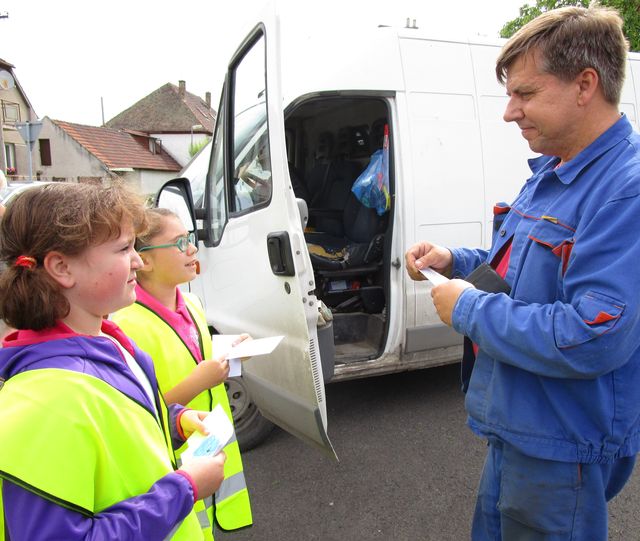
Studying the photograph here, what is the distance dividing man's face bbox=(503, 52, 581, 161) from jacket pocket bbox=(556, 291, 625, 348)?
0.46 metres

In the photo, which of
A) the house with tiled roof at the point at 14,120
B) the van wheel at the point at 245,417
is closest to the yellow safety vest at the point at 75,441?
the van wheel at the point at 245,417

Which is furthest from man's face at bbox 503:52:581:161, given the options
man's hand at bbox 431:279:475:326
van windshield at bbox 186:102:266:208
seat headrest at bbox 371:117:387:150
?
seat headrest at bbox 371:117:387:150

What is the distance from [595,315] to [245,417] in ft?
7.89

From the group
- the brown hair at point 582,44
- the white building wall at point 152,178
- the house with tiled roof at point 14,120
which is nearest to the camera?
the brown hair at point 582,44

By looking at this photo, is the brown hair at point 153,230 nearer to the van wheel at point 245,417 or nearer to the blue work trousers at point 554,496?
the blue work trousers at point 554,496

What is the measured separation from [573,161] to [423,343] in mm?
1999

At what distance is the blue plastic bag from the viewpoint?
3.34m

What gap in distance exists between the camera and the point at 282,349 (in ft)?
8.01

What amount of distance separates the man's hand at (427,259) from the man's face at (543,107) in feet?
1.69

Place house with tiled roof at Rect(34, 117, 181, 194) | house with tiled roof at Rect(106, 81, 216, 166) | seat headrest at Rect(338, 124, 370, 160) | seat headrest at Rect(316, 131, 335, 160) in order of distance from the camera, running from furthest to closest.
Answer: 1. house with tiled roof at Rect(106, 81, 216, 166)
2. house with tiled roof at Rect(34, 117, 181, 194)
3. seat headrest at Rect(316, 131, 335, 160)
4. seat headrest at Rect(338, 124, 370, 160)

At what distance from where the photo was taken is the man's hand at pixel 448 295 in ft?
4.45

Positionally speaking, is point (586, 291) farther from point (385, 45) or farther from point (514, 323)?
point (385, 45)

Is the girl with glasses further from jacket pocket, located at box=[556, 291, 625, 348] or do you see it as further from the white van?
jacket pocket, located at box=[556, 291, 625, 348]

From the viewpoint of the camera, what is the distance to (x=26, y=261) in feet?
3.14
